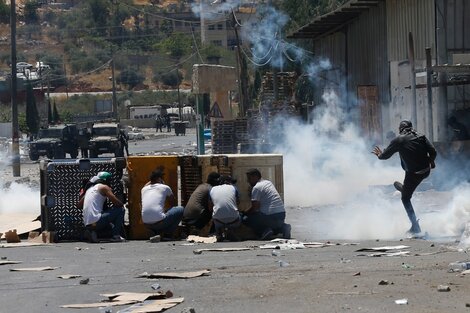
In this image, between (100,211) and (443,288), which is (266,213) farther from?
(443,288)

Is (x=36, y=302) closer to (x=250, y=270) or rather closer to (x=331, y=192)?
(x=250, y=270)

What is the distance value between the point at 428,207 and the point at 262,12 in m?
38.7

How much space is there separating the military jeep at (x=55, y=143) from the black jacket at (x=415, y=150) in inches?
1442

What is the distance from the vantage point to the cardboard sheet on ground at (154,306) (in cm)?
958

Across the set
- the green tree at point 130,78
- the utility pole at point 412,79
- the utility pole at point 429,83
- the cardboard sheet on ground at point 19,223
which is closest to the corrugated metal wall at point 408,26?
the utility pole at point 412,79

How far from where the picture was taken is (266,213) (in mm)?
16328

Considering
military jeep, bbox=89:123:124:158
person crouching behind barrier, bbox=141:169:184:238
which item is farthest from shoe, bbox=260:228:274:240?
military jeep, bbox=89:123:124:158

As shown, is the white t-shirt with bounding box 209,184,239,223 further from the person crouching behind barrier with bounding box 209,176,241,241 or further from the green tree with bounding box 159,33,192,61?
the green tree with bounding box 159,33,192,61

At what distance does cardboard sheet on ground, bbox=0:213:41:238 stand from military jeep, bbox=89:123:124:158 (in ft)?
99.7

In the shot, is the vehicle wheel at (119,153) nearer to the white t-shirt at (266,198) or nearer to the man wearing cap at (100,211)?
the man wearing cap at (100,211)

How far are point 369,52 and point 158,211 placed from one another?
20767 millimetres

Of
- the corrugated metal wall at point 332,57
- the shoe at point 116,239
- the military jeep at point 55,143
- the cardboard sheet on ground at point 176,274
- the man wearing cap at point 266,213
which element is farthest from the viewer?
the military jeep at point 55,143

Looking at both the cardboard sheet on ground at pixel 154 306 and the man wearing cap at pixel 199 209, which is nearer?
the cardboard sheet on ground at pixel 154 306

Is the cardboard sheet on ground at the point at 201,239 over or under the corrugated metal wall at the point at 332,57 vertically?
under
